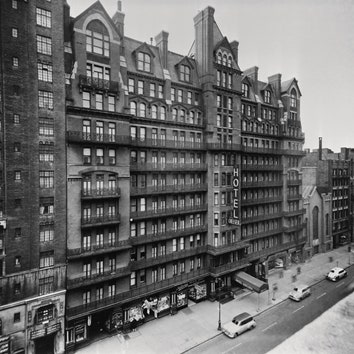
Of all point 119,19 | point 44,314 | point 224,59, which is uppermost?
point 119,19

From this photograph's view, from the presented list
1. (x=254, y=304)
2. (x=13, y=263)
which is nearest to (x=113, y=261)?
(x=13, y=263)

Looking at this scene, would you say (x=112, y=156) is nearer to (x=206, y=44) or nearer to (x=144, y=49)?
(x=144, y=49)

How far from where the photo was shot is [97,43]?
2983 cm

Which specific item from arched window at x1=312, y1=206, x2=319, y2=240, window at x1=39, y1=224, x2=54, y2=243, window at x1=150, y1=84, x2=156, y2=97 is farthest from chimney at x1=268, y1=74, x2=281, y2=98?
window at x1=39, y1=224, x2=54, y2=243

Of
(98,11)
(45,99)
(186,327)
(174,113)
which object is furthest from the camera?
(174,113)

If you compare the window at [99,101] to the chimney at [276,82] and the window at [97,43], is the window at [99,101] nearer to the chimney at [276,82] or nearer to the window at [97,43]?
the window at [97,43]

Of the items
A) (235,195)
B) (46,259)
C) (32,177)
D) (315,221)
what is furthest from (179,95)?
(315,221)

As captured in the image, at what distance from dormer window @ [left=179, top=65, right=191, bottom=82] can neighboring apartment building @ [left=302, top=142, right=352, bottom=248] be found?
138ft

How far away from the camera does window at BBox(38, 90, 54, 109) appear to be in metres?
26.1

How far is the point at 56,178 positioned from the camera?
26.9m

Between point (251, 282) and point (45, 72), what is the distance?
3818 cm

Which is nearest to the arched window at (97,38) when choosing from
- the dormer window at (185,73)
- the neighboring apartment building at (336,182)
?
the dormer window at (185,73)

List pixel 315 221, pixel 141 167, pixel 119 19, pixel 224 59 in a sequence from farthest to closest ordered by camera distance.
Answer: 1. pixel 315 221
2. pixel 224 59
3. pixel 119 19
4. pixel 141 167

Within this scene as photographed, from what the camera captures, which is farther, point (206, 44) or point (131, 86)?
point (206, 44)
